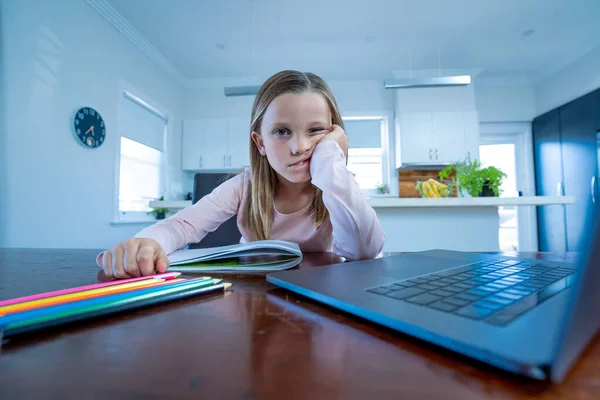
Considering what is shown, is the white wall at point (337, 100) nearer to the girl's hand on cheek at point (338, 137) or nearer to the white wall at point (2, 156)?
the white wall at point (2, 156)

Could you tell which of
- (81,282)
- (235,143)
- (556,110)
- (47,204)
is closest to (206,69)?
(235,143)

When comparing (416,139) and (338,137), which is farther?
(416,139)

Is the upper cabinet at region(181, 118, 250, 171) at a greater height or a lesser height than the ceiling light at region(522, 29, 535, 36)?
lesser

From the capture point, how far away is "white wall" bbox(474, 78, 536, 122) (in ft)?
13.3

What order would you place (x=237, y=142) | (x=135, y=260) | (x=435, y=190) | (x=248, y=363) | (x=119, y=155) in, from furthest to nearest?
1. (x=237, y=142)
2. (x=119, y=155)
3. (x=435, y=190)
4. (x=135, y=260)
5. (x=248, y=363)

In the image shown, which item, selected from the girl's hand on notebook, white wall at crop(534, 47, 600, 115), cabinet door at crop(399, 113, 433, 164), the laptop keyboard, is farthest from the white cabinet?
the girl's hand on notebook

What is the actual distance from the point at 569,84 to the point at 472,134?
122 cm

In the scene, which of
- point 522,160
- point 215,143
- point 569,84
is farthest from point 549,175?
point 215,143

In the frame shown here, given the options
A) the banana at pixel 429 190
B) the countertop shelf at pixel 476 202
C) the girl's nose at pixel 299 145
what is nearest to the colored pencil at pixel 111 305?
the girl's nose at pixel 299 145

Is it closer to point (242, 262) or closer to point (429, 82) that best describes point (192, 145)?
point (429, 82)

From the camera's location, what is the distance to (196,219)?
0.89 meters

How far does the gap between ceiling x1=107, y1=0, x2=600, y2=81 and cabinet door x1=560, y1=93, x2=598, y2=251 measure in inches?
25.8

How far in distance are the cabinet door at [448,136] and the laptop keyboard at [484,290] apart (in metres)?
3.69

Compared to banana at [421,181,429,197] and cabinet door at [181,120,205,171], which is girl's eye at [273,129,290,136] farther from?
cabinet door at [181,120,205,171]
